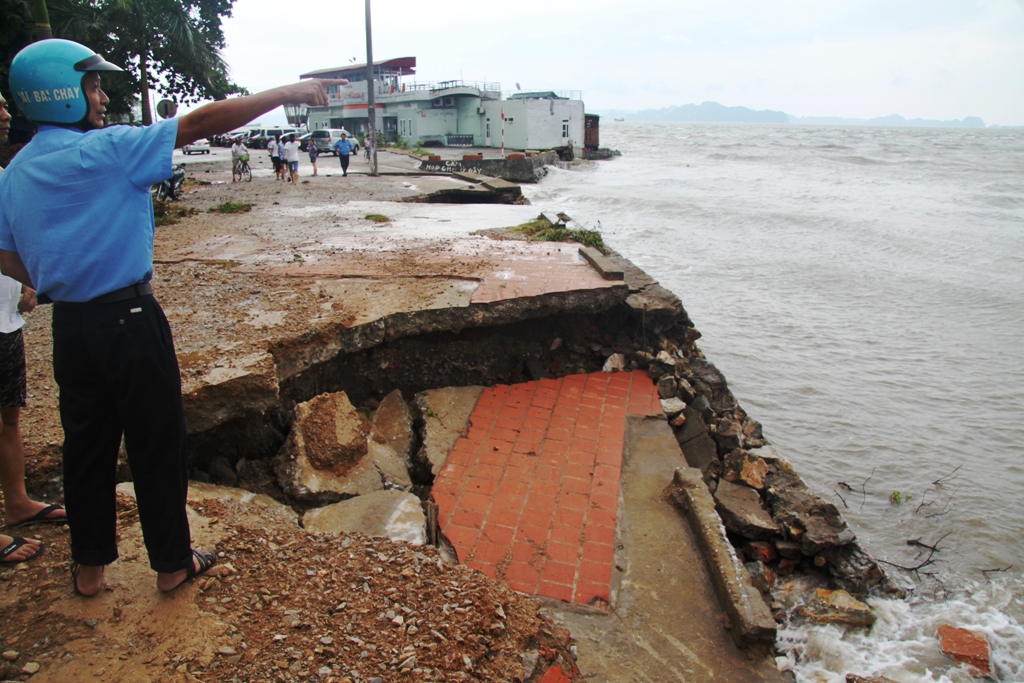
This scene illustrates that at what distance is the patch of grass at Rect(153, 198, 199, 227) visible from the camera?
8688 mm

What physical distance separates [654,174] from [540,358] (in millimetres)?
35551

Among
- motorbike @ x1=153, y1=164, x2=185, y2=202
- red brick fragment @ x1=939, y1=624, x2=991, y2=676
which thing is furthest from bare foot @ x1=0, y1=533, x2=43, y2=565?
motorbike @ x1=153, y1=164, x2=185, y2=202

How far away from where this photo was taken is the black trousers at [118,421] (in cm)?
195

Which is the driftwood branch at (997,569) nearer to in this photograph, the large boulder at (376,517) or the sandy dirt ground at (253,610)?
the sandy dirt ground at (253,610)

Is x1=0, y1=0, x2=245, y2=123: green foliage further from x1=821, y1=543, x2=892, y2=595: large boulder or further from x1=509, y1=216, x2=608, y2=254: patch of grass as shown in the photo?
x1=821, y1=543, x2=892, y2=595: large boulder

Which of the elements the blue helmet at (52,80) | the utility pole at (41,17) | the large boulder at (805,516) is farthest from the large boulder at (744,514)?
the utility pole at (41,17)

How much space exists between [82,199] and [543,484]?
2637 millimetres

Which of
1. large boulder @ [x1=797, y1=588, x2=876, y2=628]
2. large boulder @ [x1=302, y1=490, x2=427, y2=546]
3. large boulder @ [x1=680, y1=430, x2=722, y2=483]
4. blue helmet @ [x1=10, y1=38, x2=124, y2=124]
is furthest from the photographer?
large boulder @ [x1=680, y1=430, x2=722, y2=483]

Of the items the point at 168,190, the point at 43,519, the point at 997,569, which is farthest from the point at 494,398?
the point at 168,190

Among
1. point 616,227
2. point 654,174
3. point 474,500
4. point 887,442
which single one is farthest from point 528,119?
point 474,500

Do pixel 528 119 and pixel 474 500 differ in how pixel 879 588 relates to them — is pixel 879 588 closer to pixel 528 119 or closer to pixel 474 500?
pixel 474 500

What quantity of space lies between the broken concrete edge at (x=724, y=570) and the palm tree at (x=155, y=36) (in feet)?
58.3

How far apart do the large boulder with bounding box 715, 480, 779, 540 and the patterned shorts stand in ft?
12.0

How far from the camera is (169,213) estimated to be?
31.2 ft
